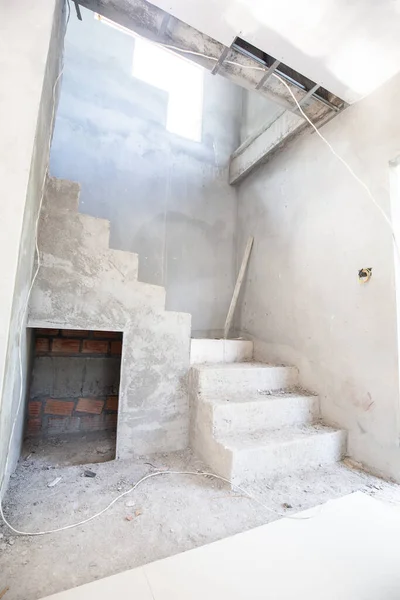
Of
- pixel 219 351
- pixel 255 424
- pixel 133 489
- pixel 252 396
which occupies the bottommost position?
pixel 133 489

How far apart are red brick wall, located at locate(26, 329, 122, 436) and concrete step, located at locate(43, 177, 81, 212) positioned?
1198 mm

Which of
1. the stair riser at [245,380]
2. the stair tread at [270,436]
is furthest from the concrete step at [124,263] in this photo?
the stair tread at [270,436]

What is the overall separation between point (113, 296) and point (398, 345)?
1.86m

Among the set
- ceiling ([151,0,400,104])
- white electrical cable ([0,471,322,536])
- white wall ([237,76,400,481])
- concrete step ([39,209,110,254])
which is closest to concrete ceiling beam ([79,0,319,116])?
ceiling ([151,0,400,104])

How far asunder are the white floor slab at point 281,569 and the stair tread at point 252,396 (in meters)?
0.79

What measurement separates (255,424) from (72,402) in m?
1.71

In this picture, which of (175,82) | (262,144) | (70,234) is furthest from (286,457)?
(175,82)

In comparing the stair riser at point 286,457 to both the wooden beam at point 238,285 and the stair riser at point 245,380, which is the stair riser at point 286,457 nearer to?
the stair riser at point 245,380

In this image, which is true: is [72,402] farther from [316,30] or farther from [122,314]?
[316,30]

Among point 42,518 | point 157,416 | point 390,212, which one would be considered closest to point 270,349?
point 157,416

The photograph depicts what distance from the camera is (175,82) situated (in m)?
3.51

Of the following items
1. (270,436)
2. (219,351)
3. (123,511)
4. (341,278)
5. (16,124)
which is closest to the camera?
(16,124)

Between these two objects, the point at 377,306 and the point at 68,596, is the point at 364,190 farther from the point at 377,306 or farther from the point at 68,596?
the point at 68,596

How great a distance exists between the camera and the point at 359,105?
6.81 feet
